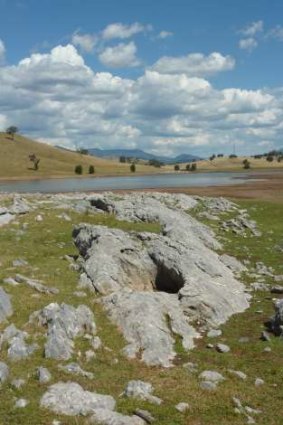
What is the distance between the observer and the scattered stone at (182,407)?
15289mm

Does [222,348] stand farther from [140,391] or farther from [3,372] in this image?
[3,372]

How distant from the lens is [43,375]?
1638 cm

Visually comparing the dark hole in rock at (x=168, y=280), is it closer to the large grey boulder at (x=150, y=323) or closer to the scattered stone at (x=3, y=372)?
the large grey boulder at (x=150, y=323)

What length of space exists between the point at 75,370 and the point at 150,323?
416cm

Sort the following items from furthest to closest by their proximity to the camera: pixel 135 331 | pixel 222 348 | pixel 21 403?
pixel 135 331
pixel 222 348
pixel 21 403

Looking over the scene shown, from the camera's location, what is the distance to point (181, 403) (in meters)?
15.6

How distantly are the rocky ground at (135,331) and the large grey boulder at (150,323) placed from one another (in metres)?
0.05

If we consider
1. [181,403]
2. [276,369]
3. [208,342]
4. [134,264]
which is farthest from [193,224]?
[181,403]

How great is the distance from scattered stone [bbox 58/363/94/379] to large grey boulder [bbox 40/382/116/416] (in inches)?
38.9

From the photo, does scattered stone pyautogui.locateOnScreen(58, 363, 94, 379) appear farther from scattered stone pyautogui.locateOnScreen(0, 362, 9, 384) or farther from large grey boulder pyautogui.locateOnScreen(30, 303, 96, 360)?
scattered stone pyautogui.locateOnScreen(0, 362, 9, 384)

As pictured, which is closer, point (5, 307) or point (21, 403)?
point (21, 403)

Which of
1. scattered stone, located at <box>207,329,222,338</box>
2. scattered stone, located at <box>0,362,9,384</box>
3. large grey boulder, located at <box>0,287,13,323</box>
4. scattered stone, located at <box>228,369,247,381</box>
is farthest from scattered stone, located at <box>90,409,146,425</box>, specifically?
scattered stone, located at <box>207,329,222,338</box>

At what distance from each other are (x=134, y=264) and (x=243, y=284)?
22.3 feet

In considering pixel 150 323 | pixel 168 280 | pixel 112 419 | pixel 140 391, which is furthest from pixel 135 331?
pixel 168 280
